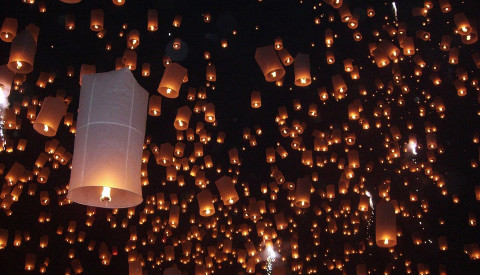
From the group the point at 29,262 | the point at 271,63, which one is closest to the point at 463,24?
the point at 271,63

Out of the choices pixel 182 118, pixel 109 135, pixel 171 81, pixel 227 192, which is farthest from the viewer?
pixel 182 118

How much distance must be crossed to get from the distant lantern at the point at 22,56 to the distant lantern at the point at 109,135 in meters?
1.93

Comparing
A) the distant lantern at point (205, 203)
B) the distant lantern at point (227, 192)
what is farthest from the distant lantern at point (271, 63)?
the distant lantern at point (205, 203)

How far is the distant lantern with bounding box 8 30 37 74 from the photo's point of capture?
3830mm

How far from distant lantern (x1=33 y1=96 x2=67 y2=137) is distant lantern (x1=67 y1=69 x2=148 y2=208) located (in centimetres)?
160

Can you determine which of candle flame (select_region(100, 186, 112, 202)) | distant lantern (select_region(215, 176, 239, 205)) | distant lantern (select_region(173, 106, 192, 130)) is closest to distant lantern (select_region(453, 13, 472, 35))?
distant lantern (select_region(215, 176, 239, 205))

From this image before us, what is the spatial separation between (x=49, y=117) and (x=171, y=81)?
1292mm

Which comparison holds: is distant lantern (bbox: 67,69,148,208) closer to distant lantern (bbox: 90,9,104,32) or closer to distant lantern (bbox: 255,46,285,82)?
distant lantern (bbox: 255,46,285,82)

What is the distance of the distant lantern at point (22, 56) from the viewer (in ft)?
12.6

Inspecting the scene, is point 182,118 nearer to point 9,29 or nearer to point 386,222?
point 9,29

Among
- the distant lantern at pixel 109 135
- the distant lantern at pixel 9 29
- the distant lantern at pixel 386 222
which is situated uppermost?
the distant lantern at pixel 9 29

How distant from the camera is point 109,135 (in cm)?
209

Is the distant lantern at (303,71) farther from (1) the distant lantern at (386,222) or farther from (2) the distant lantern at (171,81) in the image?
(1) the distant lantern at (386,222)

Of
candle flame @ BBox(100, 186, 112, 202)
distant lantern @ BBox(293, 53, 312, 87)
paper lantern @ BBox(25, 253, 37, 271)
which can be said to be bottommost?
candle flame @ BBox(100, 186, 112, 202)
